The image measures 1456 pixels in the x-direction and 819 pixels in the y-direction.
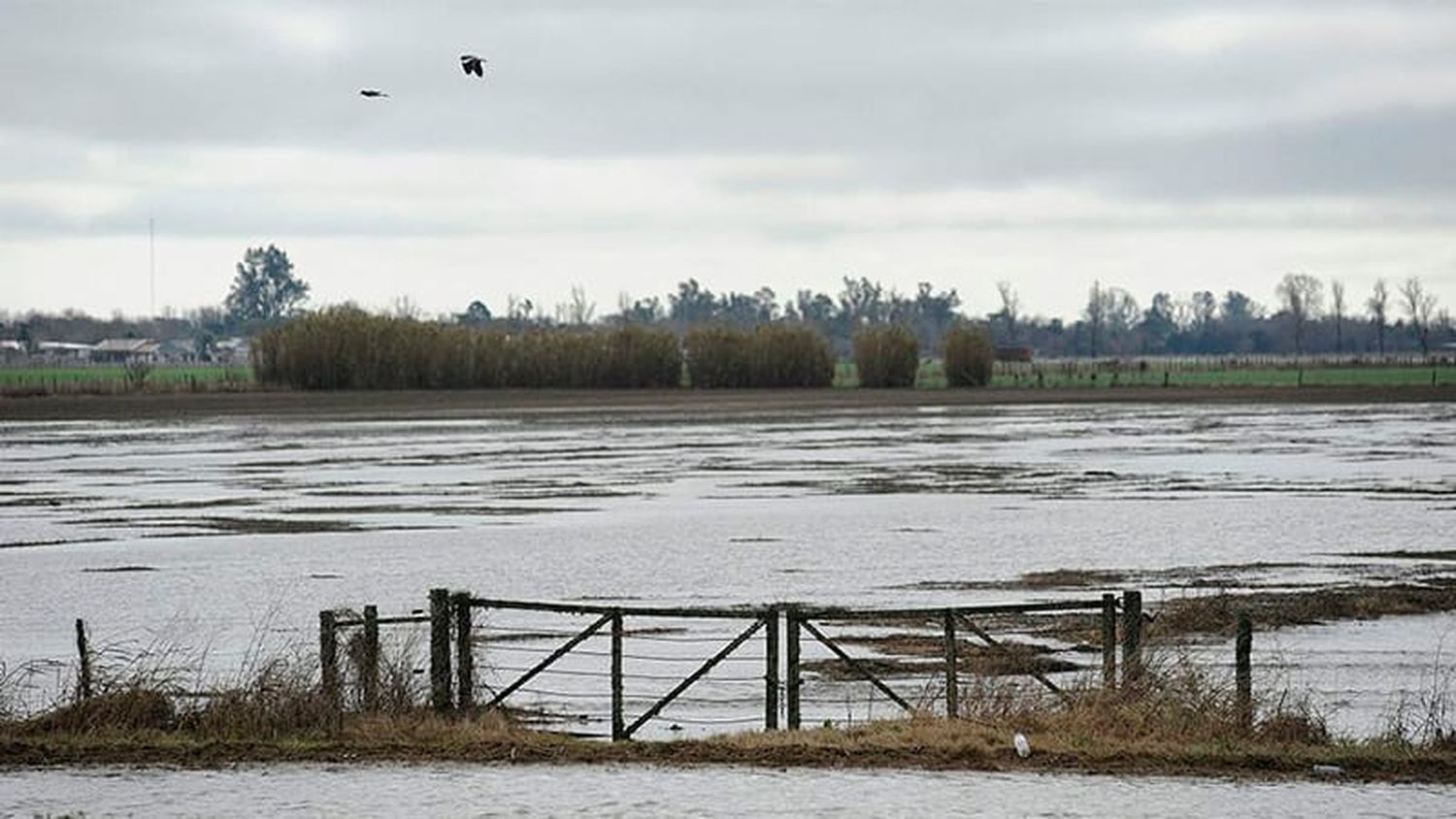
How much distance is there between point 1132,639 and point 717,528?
2482 centimetres

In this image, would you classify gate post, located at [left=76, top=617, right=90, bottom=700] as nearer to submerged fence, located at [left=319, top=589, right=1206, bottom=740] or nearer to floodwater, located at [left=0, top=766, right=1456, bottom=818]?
submerged fence, located at [left=319, top=589, right=1206, bottom=740]

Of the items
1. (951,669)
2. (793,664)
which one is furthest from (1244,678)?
(793,664)

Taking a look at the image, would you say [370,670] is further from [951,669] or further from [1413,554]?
[1413,554]

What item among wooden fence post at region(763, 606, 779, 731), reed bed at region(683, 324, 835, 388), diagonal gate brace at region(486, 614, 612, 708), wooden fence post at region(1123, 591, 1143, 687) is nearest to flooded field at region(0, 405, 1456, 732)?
diagonal gate brace at region(486, 614, 612, 708)

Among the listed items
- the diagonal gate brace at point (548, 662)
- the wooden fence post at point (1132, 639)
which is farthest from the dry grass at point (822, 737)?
the diagonal gate brace at point (548, 662)

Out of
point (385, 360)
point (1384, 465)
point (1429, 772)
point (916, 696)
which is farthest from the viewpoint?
point (385, 360)

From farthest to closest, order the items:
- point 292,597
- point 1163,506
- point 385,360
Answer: point 385,360
point 1163,506
point 292,597

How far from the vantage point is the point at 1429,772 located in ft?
65.6

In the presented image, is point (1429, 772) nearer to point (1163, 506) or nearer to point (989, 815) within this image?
point (989, 815)

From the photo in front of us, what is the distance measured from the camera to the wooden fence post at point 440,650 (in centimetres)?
2305

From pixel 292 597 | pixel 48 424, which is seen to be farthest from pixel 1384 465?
pixel 48 424

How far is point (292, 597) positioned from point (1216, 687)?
58.1 ft

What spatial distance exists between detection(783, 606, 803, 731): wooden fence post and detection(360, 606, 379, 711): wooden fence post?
433cm

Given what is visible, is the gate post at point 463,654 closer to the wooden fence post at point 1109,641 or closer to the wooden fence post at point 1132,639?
the wooden fence post at point 1109,641
